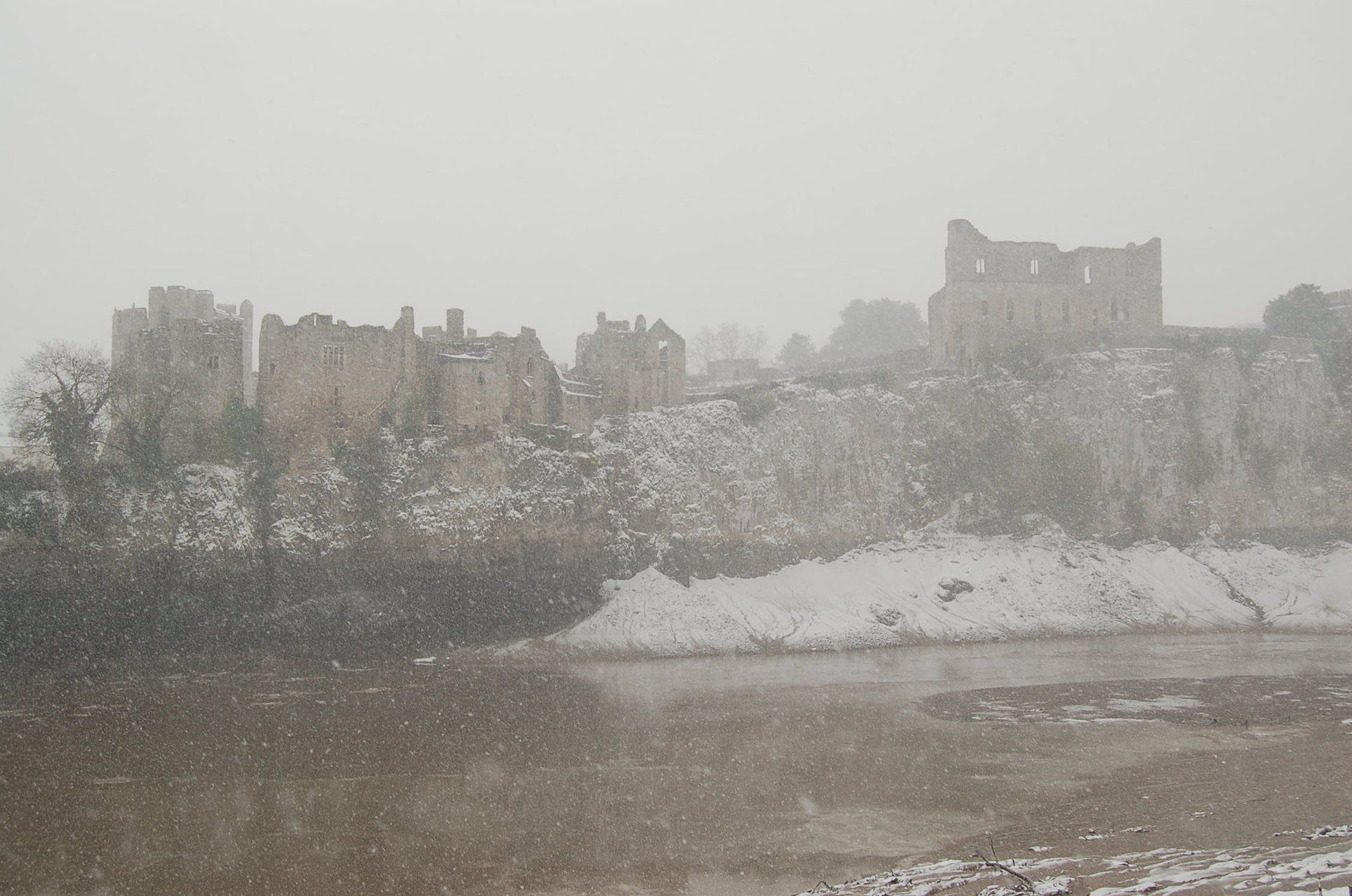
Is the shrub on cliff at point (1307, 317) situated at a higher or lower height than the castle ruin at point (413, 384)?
higher

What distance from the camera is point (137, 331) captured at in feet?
113

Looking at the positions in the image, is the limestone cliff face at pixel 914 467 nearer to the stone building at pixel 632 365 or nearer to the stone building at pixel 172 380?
the stone building at pixel 632 365

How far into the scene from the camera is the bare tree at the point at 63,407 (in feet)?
101

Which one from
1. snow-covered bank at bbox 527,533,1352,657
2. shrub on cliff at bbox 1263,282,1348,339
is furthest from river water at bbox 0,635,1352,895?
shrub on cliff at bbox 1263,282,1348,339

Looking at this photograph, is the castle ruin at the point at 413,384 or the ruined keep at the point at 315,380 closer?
the ruined keep at the point at 315,380

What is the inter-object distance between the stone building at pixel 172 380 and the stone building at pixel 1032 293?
32017 mm

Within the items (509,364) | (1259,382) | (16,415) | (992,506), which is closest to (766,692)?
(509,364)

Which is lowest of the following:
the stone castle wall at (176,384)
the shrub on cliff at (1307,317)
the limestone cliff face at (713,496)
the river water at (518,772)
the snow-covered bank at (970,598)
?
the river water at (518,772)

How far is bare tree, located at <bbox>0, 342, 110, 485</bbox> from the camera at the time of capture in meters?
30.7

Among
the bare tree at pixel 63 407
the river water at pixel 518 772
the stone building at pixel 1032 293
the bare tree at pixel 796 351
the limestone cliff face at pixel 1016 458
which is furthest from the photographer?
the bare tree at pixel 796 351

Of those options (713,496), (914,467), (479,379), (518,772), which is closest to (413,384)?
(479,379)

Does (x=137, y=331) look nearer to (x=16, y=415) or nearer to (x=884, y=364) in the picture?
(x=16, y=415)

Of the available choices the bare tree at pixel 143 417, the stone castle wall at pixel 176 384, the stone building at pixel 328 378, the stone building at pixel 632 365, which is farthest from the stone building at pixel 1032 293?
the bare tree at pixel 143 417

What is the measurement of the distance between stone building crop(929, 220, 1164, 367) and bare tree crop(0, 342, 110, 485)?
36032 mm
